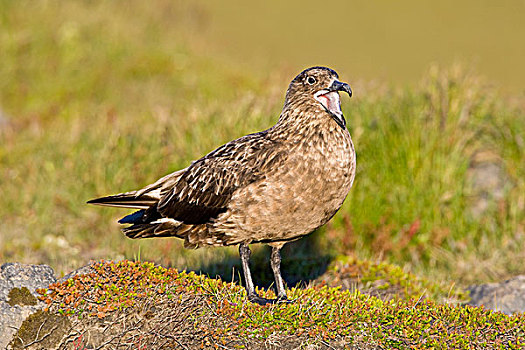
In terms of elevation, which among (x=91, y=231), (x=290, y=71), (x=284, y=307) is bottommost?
(x=91, y=231)

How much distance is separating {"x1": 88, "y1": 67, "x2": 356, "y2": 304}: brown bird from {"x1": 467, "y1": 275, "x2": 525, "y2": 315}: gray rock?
2565 mm

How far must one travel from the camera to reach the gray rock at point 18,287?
5.12m

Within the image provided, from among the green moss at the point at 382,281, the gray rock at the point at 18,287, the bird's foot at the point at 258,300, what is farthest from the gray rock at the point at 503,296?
the gray rock at the point at 18,287

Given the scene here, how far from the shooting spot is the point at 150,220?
6.72 metres

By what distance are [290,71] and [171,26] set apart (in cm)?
737

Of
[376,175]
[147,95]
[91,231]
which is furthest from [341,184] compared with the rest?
[147,95]

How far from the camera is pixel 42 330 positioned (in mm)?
5125

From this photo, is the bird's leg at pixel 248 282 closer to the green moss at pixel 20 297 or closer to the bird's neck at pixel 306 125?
the bird's neck at pixel 306 125

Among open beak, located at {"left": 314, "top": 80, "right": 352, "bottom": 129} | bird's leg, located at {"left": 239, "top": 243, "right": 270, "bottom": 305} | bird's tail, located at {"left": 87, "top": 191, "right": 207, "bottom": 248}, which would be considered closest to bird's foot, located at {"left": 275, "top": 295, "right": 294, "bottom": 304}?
bird's leg, located at {"left": 239, "top": 243, "right": 270, "bottom": 305}

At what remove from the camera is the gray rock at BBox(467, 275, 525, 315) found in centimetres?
720

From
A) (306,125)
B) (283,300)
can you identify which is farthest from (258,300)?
(306,125)

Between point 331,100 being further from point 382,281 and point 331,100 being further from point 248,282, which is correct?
point 382,281

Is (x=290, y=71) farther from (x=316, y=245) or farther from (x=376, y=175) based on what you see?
(x=316, y=245)

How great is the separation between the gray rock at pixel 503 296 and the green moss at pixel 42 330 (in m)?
4.60
